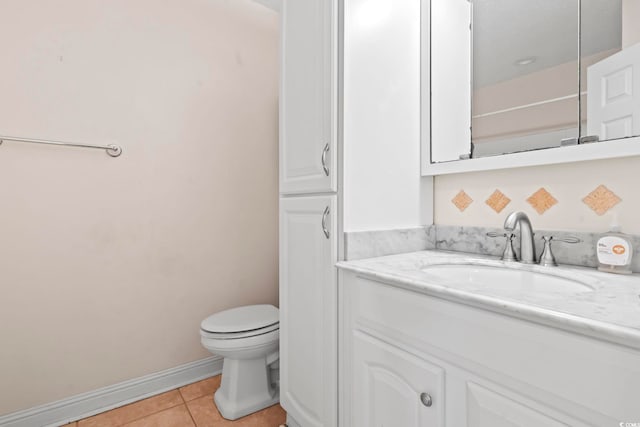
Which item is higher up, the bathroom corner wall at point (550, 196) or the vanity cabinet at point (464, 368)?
the bathroom corner wall at point (550, 196)

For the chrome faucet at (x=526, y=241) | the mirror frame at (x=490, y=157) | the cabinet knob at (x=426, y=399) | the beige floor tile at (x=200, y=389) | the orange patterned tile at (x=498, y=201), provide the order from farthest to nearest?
1. the beige floor tile at (x=200, y=389)
2. the orange patterned tile at (x=498, y=201)
3. the chrome faucet at (x=526, y=241)
4. the mirror frame at (x=490, y=157)
5. the cabinet knob at (x=426, y=399)

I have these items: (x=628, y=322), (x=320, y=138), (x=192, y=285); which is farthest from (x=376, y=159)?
(x=192, y=285)

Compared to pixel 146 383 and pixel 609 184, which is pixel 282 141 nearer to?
pixel 609 184

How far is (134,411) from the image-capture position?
1.52 meters

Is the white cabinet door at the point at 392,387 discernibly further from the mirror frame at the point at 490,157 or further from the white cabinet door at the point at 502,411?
the mirror frame at the point at 490,157

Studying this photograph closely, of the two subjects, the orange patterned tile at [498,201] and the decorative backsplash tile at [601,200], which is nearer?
the decorative backsplash tile at [601,200]

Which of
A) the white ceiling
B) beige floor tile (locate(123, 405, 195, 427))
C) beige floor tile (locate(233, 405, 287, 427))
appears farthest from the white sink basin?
beige floor tile (locate(123, 405, 195, 427))

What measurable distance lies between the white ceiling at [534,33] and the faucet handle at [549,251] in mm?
581

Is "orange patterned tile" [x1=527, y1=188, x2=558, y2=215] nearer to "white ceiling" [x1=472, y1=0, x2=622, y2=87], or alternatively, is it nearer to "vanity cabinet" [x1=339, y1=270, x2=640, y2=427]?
"white ceiling" [x1=472, y1=0, x2=622, y2=87]

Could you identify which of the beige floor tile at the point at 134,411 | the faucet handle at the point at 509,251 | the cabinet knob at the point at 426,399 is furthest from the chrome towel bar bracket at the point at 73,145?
the faucet handle at the point at 509,251

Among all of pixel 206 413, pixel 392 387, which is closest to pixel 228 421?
pixel 206 413

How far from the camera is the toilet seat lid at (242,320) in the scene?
4.81 ft

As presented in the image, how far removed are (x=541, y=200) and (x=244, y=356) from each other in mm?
1384

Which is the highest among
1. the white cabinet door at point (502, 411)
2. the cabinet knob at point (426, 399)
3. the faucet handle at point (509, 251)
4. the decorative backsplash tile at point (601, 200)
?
the decorative backsplash tile at point (601, 200)
